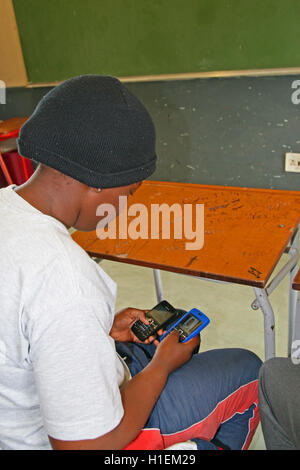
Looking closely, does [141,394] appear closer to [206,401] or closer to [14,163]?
[206,401]

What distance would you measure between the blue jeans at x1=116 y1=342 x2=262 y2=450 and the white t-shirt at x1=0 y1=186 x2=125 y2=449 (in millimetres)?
246

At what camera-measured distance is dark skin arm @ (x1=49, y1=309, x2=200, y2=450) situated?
59 cm

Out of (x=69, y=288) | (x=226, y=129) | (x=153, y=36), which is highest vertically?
(x=153, y=36)

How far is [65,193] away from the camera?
698 mm

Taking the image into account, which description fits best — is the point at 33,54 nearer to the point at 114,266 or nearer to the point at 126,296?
the point at 114,266

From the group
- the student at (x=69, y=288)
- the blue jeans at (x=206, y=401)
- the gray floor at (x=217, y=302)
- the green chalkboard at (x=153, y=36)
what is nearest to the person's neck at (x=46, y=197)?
the student at (x=69, y=288)

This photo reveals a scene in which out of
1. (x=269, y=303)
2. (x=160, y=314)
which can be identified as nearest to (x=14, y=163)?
(x=160, y=314)

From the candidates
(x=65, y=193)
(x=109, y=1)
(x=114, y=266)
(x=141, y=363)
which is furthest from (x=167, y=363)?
(x=109, y=1)

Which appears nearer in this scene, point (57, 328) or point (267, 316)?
point (57, 328)

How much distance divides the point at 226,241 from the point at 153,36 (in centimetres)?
142

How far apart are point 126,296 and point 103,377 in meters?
1.50

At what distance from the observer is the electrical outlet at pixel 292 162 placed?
2.11 m

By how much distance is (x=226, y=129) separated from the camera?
2.25 meters

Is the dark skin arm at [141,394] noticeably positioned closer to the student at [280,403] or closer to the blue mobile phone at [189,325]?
the blue mobile phone at [189,325]
